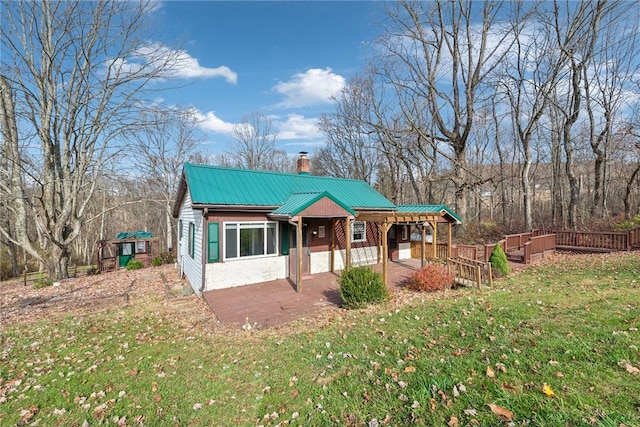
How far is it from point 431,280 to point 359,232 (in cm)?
463

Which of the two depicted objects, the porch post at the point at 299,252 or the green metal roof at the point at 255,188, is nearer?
the porch post at the point at 299,252

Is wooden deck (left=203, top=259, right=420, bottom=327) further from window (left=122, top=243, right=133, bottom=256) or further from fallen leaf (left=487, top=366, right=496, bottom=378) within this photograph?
window (left=122, top=243, right=133, bottom=256)

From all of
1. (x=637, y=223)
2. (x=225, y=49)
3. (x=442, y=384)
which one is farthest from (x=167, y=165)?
(x=637, y=223)

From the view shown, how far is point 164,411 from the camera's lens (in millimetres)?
3752

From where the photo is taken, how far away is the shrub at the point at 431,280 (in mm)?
9141

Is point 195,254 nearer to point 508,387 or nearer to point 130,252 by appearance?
point 508,387

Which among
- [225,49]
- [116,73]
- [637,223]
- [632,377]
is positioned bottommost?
[632,377]

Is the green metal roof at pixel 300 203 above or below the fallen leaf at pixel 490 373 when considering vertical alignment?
above

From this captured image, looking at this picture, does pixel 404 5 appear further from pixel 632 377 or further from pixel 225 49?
pixel 632 377

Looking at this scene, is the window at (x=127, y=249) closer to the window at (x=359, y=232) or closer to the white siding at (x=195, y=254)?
the white siding at (x=195, y=254)

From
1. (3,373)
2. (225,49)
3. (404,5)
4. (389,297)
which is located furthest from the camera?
(404,5)

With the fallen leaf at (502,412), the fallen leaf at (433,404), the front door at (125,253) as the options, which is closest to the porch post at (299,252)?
the fallen leaf at (433,404)

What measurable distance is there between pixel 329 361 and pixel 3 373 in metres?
5.67

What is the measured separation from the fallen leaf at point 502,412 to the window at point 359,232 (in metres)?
10.0
